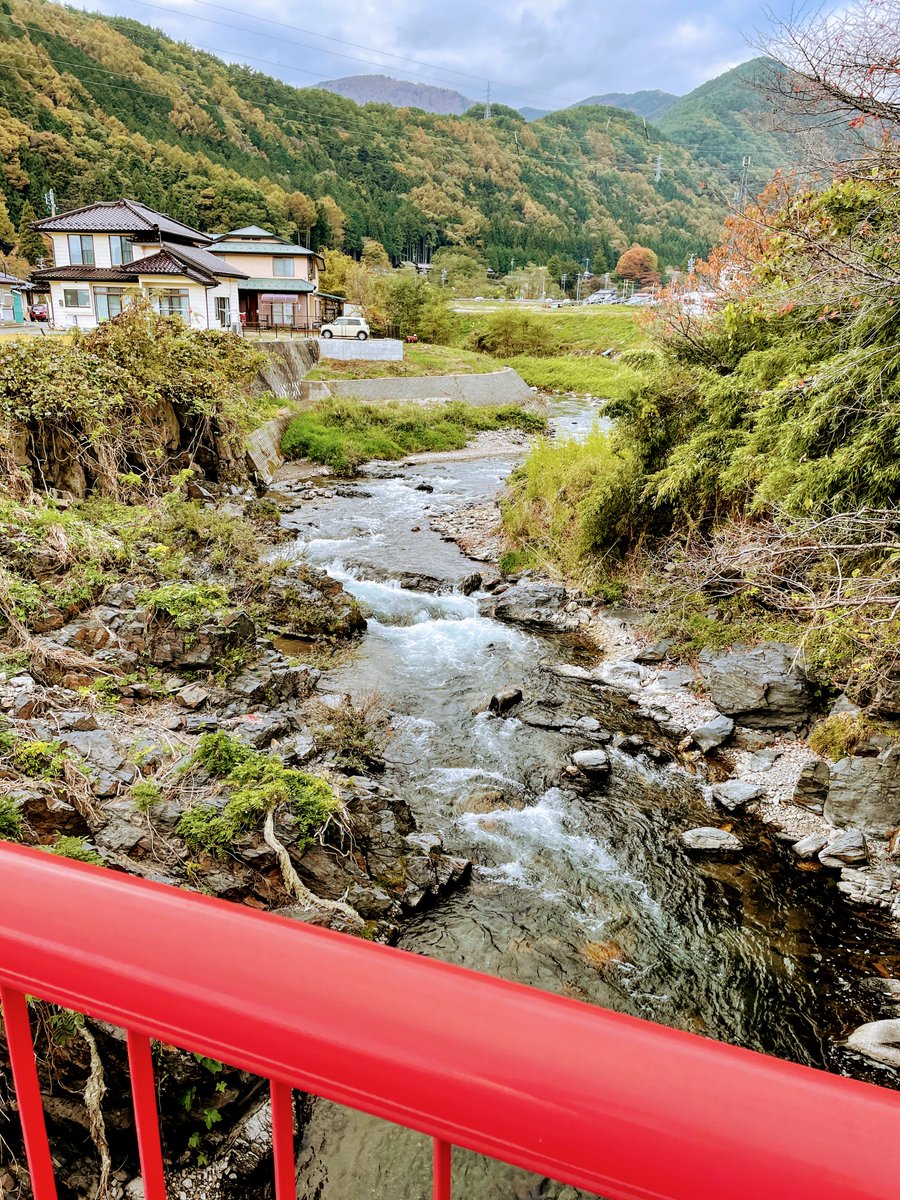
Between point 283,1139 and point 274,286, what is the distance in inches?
1481

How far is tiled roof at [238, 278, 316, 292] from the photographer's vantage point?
3406 cm

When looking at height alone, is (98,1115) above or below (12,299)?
below

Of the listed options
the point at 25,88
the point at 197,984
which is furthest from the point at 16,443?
the point at 25,88

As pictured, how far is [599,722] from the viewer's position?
307 inches

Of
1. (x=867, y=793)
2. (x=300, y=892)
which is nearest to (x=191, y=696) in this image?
(x=300, y=892)

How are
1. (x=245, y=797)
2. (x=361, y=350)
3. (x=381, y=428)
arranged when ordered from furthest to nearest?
(x=361, y=350) → (x=381, y=428) → (x=245, y=797)

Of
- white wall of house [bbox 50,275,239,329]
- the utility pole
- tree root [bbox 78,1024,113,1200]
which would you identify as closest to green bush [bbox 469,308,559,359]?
white wall of house [bbox 50,275,239,329]

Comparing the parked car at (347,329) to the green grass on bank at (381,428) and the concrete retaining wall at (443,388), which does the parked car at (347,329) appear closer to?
the concrete retaining wall at (443,388)

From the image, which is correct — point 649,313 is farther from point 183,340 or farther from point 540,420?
point 540,420

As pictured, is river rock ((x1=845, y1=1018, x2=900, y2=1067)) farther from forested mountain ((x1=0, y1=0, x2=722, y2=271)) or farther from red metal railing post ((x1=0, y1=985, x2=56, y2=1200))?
forested mountain ((x1=0, y1=0, x2=722, y2=271))

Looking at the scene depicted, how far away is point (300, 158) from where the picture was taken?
82.3 metres

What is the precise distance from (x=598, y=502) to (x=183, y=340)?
8279 millimetres

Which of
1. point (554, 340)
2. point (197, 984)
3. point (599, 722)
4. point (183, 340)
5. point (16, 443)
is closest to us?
point (197, 984)

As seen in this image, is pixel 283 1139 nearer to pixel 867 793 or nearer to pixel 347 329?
pixel 867 793
